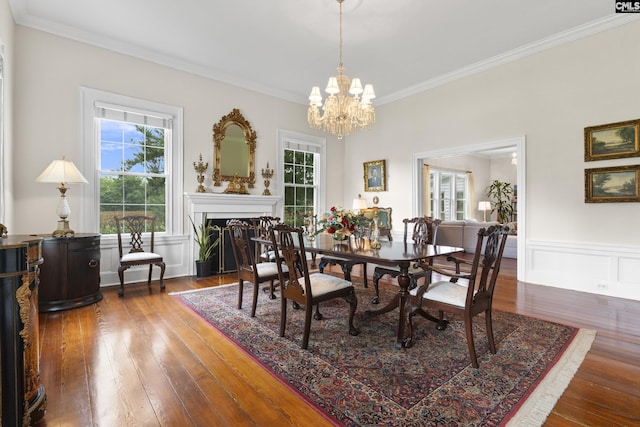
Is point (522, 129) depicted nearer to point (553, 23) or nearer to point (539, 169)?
point (539, 169)

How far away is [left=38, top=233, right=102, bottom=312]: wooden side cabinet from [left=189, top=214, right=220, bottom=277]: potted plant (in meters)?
1.44

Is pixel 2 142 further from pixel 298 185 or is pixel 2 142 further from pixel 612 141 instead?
pixel 612 141

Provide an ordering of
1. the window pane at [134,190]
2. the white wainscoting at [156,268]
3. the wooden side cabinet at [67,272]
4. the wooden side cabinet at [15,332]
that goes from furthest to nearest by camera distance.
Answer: the window pane at [134,190] → the white wainscoting at [156,268] → the wooden side cabinet at [67,272] → the wooden side cabinet at [15,332]

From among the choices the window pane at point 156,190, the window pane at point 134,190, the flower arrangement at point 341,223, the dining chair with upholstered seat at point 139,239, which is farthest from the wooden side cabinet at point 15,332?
the window pane at point 156,190

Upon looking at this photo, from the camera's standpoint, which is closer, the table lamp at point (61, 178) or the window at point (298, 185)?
the table lamp at point (61, 178)

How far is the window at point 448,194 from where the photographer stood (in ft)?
29.9

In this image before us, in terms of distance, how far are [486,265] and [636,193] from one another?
2897 mm

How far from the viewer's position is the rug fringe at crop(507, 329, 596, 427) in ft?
5.07

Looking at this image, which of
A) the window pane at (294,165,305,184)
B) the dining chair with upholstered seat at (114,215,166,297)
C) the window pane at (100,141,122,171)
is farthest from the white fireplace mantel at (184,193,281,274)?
the window pane at (100,141,122,171)

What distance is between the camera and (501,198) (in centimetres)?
1016

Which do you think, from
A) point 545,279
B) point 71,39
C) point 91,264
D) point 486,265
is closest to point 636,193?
point 545,279

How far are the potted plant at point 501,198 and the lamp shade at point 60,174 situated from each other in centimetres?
1018

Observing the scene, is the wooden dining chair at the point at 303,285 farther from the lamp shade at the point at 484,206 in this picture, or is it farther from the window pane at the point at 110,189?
the lamp shade at the point at 484,206

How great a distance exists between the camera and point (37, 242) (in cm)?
154
